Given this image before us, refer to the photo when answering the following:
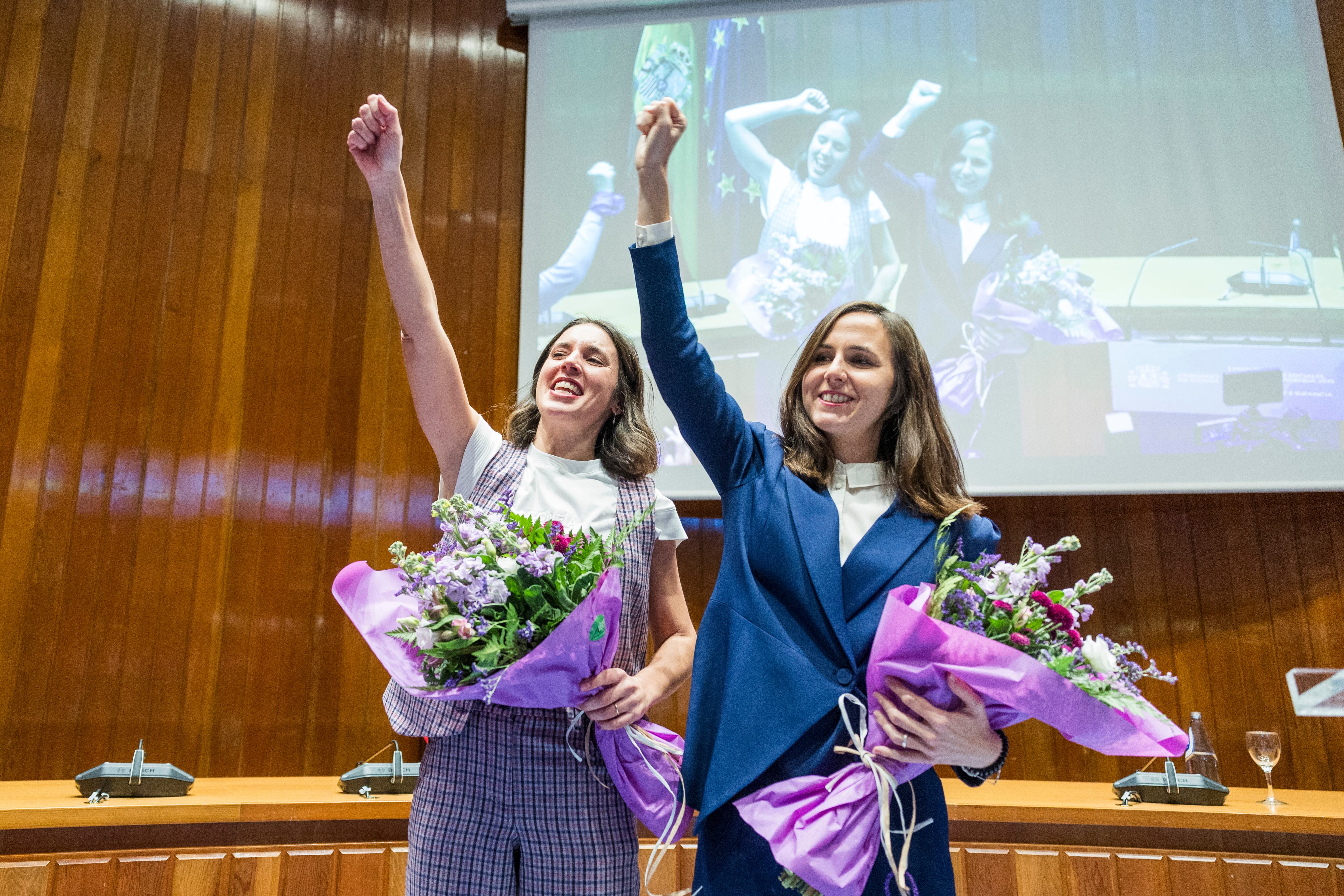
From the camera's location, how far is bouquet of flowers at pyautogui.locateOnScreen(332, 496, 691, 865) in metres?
1.15

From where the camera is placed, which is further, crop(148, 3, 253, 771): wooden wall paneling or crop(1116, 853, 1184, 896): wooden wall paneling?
crop(148, 3, 253, 771): wooden wall paneling

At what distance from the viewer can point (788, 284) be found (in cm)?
333

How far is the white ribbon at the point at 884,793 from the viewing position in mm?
1054

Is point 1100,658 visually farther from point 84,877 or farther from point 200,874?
point 84,877

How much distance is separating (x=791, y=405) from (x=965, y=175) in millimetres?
2265

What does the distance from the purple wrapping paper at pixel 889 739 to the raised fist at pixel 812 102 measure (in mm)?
2812

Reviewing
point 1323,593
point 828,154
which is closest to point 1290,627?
point 1323,593

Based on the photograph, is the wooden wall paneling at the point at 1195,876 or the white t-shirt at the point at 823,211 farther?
the white t-shirt at the point at 823,211

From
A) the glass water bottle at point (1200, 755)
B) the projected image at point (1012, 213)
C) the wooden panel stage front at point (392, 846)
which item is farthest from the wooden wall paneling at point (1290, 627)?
the wooden panel stage front at point (392, 846)

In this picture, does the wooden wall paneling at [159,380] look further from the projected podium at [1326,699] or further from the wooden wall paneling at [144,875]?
the projected podium at [1326,699]

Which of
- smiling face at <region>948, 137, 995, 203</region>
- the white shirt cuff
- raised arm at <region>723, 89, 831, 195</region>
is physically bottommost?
the white shirt cuff

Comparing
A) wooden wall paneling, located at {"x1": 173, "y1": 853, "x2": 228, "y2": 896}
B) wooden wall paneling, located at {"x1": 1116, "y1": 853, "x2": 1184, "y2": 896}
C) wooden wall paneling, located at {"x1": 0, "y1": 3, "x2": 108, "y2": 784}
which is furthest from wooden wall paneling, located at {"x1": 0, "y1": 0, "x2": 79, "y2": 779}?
wooden wall paneling, located at {"x1": 1116, "y1": 853, "x2": 1184, "y2": 896}

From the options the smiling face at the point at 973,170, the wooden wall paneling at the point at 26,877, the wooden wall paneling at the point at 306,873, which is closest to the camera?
the wooden wall paneling at the point at 26,877

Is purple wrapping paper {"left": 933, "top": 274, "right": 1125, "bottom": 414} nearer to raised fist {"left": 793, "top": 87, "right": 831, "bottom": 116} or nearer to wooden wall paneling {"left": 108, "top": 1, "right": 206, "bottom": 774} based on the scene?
raised fist {"left": 793, "top": 87, "right": 831, "bottom": 116}
